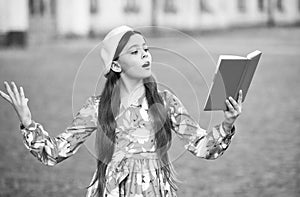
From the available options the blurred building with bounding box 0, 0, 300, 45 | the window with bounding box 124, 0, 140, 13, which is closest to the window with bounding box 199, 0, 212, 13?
the blurred building with bounding box 0, 0, 300, 45

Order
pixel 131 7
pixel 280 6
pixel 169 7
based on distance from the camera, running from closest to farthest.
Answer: pixel 280 6 → pixel 169 7 → pixel 131 7

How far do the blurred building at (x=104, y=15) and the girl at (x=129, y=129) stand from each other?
9.26 meters

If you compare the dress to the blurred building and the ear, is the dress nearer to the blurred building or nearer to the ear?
the ear

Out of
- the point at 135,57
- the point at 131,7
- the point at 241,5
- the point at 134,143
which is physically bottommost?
the point at 131,7

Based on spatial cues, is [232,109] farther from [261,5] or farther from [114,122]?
[261,5]

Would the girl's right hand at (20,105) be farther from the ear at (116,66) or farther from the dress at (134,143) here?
the ear at (116,66)

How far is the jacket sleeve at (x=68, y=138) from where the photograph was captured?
7.56 ft

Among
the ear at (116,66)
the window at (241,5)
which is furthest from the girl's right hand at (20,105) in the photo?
the window at (241,5)

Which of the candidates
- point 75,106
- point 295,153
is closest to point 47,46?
point 295,153

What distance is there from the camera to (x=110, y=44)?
231cm

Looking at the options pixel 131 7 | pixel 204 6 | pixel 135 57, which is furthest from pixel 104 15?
pixel 135 57

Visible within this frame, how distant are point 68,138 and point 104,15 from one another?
11174mm

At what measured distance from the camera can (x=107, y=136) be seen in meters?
2.30

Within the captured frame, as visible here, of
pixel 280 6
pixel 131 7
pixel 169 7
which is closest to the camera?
pixel 280 6
